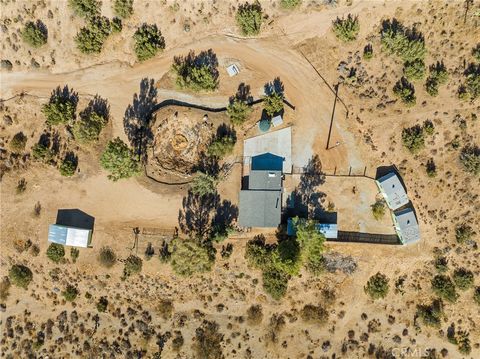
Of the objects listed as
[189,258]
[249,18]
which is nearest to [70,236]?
[189,258]

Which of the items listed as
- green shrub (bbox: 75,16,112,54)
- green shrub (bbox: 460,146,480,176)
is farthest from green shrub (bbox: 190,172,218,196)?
green shrub (bbox: 460,146,480,176)

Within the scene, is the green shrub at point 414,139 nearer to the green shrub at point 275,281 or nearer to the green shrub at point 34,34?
the green shrub at point 275,281

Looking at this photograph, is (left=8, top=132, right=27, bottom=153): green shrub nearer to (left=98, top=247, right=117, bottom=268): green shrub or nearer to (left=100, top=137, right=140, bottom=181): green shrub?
(left=100, top=137, right=140, bottom=181): green shrub

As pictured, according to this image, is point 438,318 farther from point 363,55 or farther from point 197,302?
point 363,55

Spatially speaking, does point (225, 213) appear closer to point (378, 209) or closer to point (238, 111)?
point (238, 111)

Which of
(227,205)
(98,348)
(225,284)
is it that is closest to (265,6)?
(227,205)
